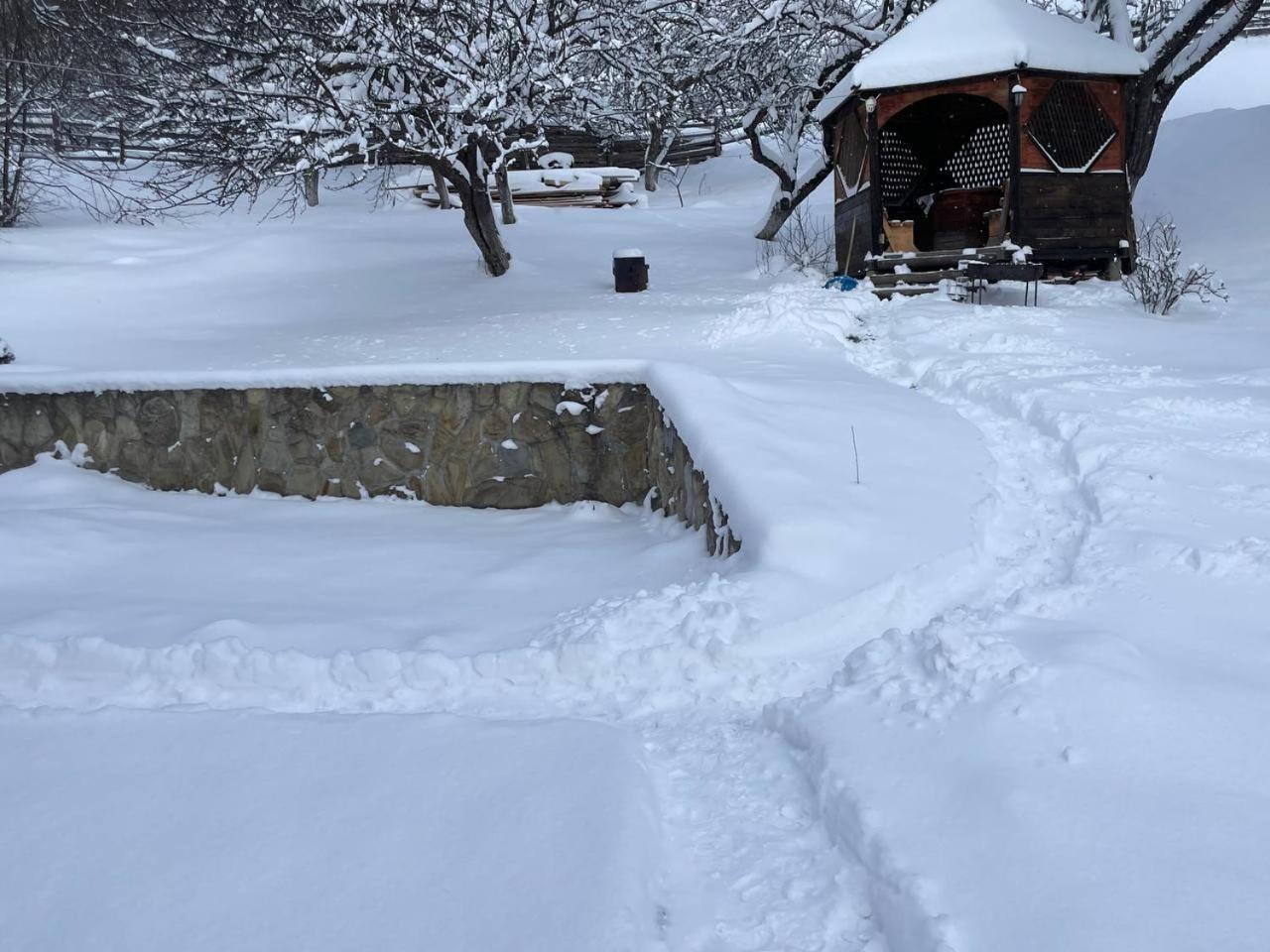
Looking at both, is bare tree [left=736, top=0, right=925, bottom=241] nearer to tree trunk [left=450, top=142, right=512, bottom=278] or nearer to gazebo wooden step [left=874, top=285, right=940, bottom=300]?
gazebo wooden step [left=874, top=285, right=940, bottom=300]

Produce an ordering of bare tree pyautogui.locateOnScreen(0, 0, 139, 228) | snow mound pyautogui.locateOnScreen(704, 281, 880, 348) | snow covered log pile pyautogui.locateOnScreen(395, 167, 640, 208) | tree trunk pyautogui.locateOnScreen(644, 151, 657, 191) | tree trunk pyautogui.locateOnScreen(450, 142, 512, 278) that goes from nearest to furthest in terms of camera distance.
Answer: snow mound pyautogui.locateOnScreen(704, 281, 880, 348)
bare tree pyautogui.locateOnScreen(0, 0, 139, 228)
tree trunk pyautogui.locateOnScreen(450, 142, 512, 278)
snow covered log pile pyautogui.locateOnScreen(395, 167, 640, 208)
tree trunk pyautogui.locateOnScreen(644, 151, 657, 191)

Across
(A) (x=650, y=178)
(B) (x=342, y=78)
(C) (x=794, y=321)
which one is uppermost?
(A) (x=650, y=178)

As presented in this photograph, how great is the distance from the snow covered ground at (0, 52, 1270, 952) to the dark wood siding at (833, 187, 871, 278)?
588 centimetres

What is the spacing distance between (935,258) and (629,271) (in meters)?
3.46

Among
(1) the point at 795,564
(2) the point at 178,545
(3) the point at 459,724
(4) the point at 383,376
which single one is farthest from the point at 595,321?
(3) the point at 459,724

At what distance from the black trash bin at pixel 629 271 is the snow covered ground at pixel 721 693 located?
4.94 meters

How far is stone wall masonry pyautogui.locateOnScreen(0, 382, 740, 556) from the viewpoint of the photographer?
638cm

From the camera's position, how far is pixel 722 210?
835 inches

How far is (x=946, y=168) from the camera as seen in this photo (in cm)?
1525

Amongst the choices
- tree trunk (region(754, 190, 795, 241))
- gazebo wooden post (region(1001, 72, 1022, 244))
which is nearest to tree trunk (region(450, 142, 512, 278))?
tree trunk (region(754, 190, 795, 241))

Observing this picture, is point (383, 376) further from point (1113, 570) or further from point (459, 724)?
point (1113, 570)

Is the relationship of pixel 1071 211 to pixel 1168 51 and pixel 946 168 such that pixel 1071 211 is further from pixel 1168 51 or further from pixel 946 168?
pixel 946 168

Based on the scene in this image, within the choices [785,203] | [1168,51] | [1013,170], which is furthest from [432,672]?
[785,203]

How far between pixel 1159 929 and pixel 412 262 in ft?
43.7
